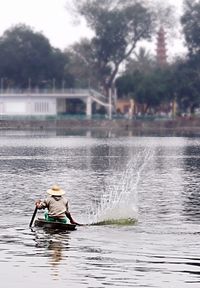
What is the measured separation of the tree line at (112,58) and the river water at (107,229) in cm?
5851

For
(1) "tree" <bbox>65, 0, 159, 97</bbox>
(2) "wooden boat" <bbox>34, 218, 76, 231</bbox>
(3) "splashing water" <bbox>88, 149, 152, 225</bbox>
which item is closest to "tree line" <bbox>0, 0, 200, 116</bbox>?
(1) "tree" <bbox>65, 0, 159, 97</bbox>

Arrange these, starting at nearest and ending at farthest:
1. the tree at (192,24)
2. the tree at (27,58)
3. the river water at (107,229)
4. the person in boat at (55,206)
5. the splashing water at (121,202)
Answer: the river water at (107,229) → the person in boat at (55,206) → the splashing water at (121,202) → the tree at (192,24) → the tree at (27,58)

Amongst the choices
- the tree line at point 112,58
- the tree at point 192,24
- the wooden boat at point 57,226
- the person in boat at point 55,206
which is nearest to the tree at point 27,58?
the tree line at point 112,58

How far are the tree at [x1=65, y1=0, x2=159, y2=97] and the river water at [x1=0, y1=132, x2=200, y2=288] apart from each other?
203ft

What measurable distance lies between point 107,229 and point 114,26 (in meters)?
92.3

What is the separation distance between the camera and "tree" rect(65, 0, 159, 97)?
382 feet

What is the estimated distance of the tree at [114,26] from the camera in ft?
382

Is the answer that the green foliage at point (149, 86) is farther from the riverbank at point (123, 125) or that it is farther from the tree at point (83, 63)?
the tree at point (83, 63)

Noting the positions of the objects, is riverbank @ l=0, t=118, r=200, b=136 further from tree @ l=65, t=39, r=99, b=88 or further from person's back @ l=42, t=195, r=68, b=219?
person's back @ l=42, t=195, r=68, b=219

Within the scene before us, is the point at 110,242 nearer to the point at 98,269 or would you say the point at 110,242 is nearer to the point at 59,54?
the point at 98,269

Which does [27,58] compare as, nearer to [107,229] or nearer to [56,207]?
[107,229]

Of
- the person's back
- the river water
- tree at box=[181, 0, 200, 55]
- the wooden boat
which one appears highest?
tree at box=[181, 0, 200, 55]

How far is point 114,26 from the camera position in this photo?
11638cm

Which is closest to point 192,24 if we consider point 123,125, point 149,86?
point 149,86
